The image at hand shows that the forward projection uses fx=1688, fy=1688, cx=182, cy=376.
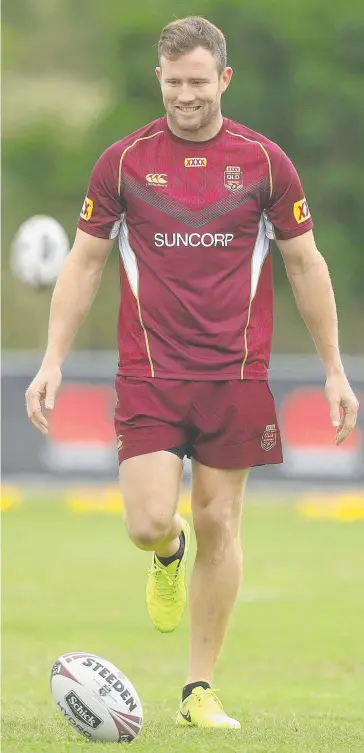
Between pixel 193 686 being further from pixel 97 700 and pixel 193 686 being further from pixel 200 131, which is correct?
pixel 200 131

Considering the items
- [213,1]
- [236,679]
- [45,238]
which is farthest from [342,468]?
[213,1]

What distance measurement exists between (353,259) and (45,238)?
16821 millimetres

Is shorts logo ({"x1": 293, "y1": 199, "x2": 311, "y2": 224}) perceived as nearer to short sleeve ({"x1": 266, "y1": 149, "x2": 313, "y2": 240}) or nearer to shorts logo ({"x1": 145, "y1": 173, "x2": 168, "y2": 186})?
short sleeve ({"x1": 266, "y1": 149, "x2": 313, "y2": 240})

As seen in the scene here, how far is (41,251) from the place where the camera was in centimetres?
1862

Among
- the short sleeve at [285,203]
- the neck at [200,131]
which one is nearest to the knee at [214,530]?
the short sleeve at [285,203]

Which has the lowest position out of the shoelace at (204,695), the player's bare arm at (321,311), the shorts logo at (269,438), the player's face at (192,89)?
the shoelace at (204,695)

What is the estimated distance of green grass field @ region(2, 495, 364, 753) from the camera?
6.61 m

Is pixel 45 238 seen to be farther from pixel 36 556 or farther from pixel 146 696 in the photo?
pixel 146 696

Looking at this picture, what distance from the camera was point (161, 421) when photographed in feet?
22.3

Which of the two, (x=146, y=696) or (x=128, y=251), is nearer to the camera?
(x=128, y=251)

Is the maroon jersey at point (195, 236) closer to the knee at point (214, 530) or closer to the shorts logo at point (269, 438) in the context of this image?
the shorts logo at point (269, 438)

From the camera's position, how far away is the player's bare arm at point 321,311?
271 inches

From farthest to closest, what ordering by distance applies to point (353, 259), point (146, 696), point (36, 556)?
point (353, 259)
point (36, 556)
point (146, 696)

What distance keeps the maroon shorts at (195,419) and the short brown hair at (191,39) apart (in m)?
1.30
